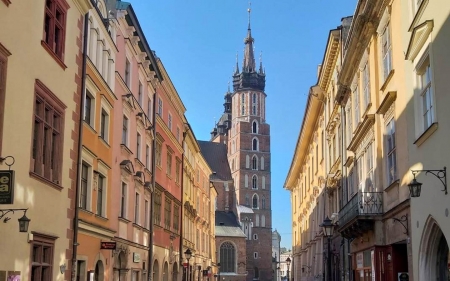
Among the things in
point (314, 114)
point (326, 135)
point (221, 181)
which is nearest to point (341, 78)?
point (326, 135)

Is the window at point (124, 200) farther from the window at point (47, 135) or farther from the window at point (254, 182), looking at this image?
the window at point (254, 182)

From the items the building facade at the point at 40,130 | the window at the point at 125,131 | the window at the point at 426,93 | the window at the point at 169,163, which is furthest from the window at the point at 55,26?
the window at the point at 169,163

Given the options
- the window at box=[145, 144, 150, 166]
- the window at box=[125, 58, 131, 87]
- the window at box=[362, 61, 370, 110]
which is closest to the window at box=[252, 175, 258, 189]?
the window at box=[145, 144, 150, 166]

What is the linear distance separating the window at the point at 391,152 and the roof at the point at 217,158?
9728 centimetres

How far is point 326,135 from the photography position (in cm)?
3578

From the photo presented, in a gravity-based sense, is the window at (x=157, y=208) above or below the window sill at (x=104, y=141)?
below

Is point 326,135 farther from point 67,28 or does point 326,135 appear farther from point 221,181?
point 221,181

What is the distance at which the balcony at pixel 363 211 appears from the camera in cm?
2084

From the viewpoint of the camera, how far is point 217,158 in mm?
124125

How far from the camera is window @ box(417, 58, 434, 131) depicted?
14914 millimetres

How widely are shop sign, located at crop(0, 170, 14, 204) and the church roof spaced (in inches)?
3656

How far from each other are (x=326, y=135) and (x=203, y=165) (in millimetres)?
23025

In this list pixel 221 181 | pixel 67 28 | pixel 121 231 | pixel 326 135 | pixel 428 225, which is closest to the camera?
pixel 428 225

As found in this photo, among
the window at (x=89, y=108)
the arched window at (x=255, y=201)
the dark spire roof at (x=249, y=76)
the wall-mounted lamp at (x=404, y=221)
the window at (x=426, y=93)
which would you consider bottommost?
the wall-mounted lamp at (x=404, y=221)
